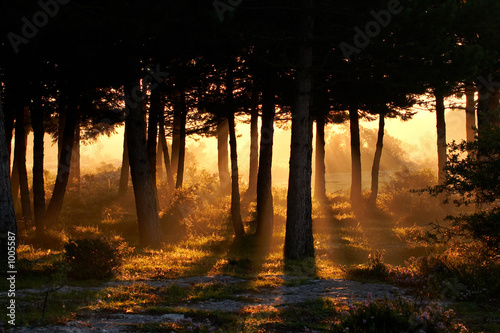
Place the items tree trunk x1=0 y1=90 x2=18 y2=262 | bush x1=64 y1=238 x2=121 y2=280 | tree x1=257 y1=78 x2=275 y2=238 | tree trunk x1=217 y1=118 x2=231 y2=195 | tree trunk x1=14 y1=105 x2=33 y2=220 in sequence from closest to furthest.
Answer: bush x1=64 y1=238 x2=121 y2=280
tree trunk x1=0 y1=90 x2=18 y2=262
tree trunk x1=14 y1=105 x2=33 y2=220
tree x1=257 y1=78 x2=275 y2=238
tree trunk x1=217 y1=118 x2=231 y2=195

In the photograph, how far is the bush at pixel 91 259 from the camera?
9227 mm

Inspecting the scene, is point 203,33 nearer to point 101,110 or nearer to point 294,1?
point 294,1

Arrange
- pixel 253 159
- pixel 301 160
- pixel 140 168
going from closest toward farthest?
pixel 301 160, pixel 140 168, pixel 253 159

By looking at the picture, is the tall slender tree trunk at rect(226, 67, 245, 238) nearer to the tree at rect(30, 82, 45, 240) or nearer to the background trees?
the background trees

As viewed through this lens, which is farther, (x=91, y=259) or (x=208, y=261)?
(x=208, y=261)

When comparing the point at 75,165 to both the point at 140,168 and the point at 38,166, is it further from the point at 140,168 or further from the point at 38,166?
the point at 140,168

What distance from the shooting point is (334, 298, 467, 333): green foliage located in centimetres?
505

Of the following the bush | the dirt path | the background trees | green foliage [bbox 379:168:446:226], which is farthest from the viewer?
green foliage [bbox 379:168:446:226]

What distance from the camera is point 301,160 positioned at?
14.0 metres

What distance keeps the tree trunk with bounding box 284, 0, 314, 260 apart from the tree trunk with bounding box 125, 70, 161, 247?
4.40 metres

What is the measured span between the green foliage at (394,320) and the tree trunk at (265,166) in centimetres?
1113

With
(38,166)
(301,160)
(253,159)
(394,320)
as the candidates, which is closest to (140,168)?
(38,166)

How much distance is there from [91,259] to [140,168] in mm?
5788

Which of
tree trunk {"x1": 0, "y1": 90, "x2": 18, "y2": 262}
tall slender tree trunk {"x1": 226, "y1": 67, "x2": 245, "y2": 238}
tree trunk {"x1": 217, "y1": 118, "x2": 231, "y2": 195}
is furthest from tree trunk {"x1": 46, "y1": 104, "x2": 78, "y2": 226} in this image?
tree trunk {"x1": 217, "y1": 118, "x2": 231, "y2": 195}
